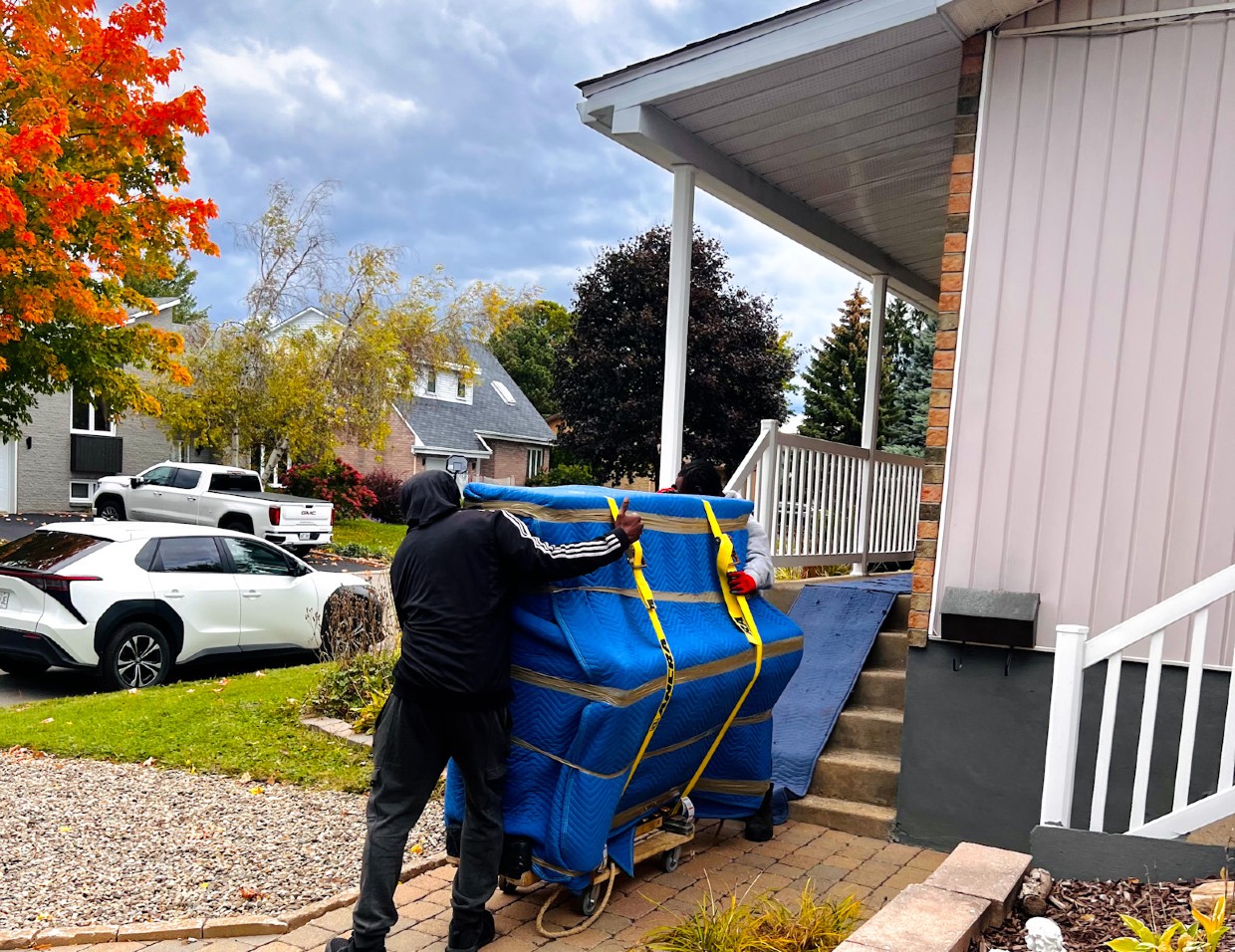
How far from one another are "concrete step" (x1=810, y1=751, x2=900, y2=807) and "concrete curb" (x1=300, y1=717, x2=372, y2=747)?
8.68ft

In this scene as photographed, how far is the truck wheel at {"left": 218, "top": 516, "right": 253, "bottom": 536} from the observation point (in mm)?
18438

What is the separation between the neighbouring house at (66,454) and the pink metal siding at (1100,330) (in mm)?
22300

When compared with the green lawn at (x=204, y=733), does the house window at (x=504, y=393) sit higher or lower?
higher

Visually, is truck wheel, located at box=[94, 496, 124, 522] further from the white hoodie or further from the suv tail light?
the white hoodie

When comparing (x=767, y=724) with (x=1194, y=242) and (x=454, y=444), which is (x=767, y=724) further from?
(x=454, y=444)

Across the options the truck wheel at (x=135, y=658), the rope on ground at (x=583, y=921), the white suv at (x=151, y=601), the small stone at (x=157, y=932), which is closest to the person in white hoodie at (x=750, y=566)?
the rope on ground at (x=583, y=921)

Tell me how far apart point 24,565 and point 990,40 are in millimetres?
7939

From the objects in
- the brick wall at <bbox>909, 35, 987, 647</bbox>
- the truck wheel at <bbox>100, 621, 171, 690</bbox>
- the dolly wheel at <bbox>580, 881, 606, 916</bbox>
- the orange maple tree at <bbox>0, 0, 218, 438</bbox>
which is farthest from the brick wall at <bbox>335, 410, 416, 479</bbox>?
the dolly wheel at <bbox>580, 881, 606, 916</bbox>

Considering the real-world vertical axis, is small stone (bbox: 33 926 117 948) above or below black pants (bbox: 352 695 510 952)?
below

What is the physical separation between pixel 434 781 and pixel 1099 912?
2.15 m

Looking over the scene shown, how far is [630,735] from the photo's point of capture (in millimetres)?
3588

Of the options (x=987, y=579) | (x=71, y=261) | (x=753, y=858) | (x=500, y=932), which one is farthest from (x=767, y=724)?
(x=71, y=261)

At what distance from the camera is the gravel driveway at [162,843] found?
3.92 metres

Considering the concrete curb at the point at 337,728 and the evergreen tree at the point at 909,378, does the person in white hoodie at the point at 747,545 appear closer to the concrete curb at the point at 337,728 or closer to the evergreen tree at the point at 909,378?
the concrete curb at the point at 337,728
